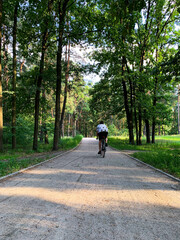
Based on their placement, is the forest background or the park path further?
the forest background

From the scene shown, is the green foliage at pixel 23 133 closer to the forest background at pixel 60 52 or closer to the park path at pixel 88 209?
the forest background at pixel 60 52

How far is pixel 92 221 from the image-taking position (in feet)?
8.15

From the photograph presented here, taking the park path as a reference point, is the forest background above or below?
above

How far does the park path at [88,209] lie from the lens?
220cm

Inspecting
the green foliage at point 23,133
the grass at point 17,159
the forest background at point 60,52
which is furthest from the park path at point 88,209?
the green foliage at point 23,133

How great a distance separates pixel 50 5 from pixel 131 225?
15552mm

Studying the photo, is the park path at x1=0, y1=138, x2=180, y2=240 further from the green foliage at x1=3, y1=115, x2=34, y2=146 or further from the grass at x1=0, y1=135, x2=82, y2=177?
the green foliage at x1=3, y1=115, x2=34, y2=146

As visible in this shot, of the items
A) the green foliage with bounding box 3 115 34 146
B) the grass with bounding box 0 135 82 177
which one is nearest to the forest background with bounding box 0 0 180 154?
the green foliage with bounding box 3 115 34 146

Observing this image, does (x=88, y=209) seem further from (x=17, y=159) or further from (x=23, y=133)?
(x=23, y=133)

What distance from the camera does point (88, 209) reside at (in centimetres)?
289

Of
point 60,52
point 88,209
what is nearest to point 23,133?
point 60,52

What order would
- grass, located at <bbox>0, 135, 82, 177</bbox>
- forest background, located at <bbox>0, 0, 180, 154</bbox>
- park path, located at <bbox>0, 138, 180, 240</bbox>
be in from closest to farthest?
park path, located at <bbox>0, 138, 180, 240</bbox> < grass, located at <bbox>0, 135, 82, 177</bbox> < forest background, located at <bbox>0, 0, 180, 154</bbox>

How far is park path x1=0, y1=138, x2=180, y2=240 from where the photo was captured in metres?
2.20

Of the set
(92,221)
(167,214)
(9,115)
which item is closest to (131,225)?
(92,221)
